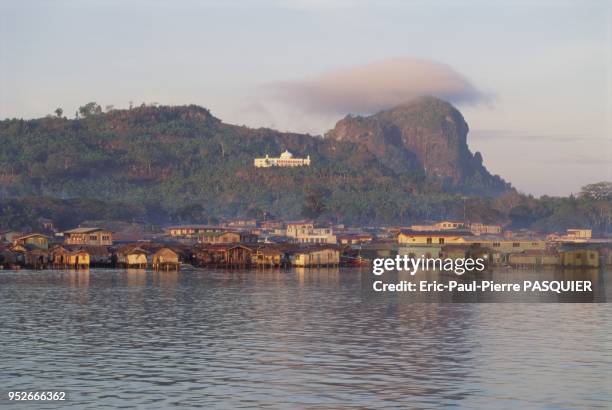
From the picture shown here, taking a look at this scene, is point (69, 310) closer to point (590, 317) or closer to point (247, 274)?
point (590, 317)

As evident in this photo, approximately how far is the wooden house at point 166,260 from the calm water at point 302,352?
6157 cm

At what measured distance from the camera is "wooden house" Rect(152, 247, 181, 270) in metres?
157

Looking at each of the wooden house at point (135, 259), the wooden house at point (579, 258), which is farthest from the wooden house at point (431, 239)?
the wooden house at point (135, 259)

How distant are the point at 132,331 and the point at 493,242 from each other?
13399 centimetres

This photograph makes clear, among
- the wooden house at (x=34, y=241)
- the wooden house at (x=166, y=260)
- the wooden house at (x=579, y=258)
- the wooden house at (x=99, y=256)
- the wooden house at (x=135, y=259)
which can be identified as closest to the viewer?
the wooden house at (x=166, y=260)

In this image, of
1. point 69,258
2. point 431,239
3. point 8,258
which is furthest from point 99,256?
point 431,239

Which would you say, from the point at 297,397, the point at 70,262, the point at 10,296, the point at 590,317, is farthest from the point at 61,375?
the point at 70,262

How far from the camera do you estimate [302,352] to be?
53.8m

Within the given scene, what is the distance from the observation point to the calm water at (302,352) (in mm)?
41562

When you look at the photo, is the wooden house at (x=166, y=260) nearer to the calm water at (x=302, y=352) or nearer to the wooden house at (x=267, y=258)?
the wooden house at (x=267, y=258)

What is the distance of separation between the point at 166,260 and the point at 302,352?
105409 mm

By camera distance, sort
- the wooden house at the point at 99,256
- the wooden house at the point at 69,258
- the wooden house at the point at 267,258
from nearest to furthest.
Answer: the wooden house at the point at 69,258, the wooden house at the point at 267,258, the wooden house at the point at 99,256

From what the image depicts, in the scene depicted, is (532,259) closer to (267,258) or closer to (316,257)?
(316,257)

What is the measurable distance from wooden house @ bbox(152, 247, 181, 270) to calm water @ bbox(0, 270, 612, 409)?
2424 inches
